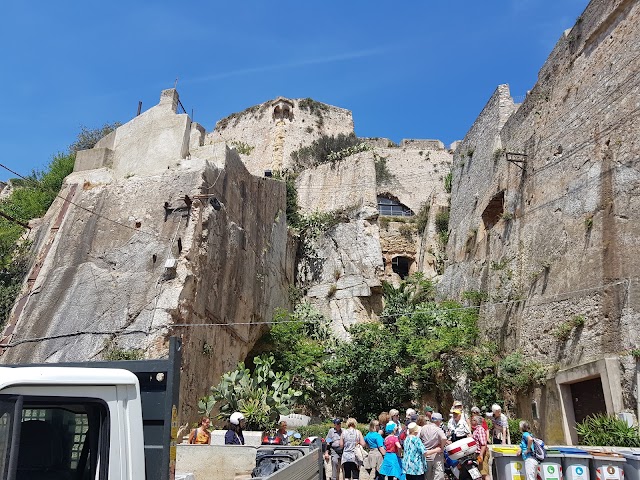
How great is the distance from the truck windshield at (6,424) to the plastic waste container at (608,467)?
23.5ft

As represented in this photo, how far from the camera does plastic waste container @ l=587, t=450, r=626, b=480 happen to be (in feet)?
23.5

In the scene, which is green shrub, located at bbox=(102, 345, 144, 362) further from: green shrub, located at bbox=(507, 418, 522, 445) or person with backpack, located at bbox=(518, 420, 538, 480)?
green shrub, located at bbox=(507, 418, 522, 445)

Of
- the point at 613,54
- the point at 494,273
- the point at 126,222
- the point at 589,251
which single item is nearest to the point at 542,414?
the point at 589,251

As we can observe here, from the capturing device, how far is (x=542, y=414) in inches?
577

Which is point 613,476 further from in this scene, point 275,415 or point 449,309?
point 449,309

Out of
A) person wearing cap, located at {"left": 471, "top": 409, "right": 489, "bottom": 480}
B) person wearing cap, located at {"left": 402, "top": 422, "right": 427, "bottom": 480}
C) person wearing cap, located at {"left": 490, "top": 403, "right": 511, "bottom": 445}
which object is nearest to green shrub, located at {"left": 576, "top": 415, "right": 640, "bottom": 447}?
person wearing cap, located at {"left": 490, "top": 403, "right": 511, "bottom": 445}

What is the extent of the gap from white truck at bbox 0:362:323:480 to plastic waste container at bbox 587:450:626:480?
6281 millimetres

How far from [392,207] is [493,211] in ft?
45.5

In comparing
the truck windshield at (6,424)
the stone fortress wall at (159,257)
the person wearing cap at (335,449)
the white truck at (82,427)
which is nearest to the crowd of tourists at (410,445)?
the person wearing cap at (335,449)

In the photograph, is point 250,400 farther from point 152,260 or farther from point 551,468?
point 551,468

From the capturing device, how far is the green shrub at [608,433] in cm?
1064

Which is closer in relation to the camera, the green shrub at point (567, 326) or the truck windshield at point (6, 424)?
the truck windshield at point (6, 424)

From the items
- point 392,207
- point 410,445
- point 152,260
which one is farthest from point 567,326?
point 392,207

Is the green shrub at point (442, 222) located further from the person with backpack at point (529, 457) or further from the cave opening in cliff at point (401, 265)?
the person with backpack at point (529, 457)
